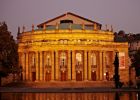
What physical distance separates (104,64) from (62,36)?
1367 centimetres

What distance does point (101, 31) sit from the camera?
124 m

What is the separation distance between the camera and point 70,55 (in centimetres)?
11594

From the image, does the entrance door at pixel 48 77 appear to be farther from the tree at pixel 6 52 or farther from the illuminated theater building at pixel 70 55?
the tree at pixel 6 52

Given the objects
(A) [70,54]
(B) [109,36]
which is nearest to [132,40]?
(B) [109,36]

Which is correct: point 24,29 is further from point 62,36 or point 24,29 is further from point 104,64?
point 104,64

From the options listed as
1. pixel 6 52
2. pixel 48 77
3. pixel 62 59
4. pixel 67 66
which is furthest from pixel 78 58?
pixel 6 52

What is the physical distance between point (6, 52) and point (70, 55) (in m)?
43.8

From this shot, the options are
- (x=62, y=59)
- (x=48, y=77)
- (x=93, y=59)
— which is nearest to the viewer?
(x=62, y=59)

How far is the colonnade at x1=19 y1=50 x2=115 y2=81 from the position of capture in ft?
380

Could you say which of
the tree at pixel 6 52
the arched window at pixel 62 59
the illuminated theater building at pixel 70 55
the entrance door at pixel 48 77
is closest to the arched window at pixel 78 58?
the illuminated theater building at pixel 70 55

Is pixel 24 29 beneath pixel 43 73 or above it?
above

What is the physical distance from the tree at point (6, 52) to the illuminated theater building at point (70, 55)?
39727 mm

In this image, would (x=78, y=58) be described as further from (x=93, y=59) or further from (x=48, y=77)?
(x=48, y=77)

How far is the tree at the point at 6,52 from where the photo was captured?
7275cm
